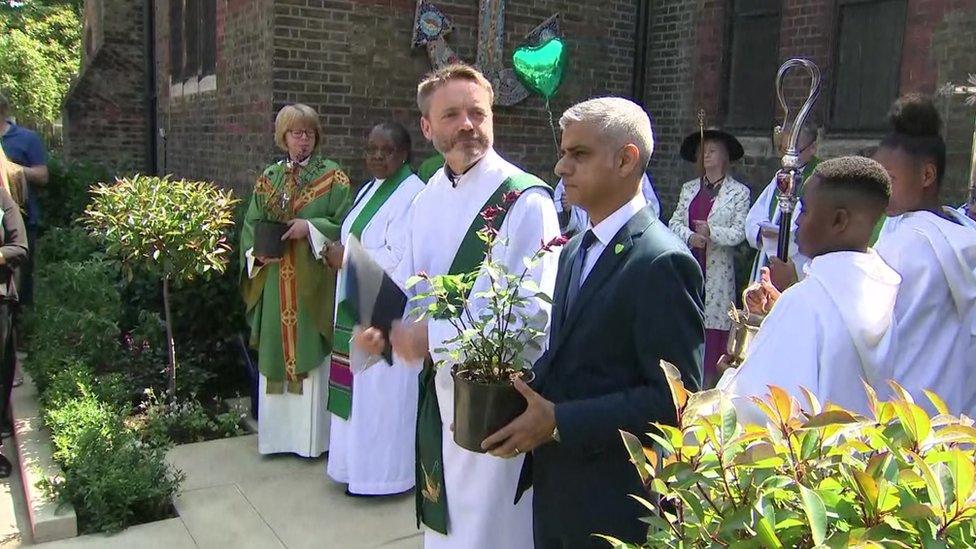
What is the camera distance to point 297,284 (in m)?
5.03

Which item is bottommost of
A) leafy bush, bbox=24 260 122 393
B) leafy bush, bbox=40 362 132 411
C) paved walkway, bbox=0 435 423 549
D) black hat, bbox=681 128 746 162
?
paved walkway, bbox=0 435 423 549

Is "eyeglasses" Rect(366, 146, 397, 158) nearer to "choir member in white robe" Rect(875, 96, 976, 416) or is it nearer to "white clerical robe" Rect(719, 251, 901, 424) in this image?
"choir member in white robe" Rect(875, 96, 976, 416)

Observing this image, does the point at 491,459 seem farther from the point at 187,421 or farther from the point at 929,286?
the point at 187,421

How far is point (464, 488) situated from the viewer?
2715 mm

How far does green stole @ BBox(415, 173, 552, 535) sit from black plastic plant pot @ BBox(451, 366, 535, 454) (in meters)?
0.68

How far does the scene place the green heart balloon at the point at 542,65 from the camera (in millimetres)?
7285

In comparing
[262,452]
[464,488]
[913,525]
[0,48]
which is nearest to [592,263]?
[464,488]

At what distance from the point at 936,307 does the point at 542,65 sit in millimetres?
5269

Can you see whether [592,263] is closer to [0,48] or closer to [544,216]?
[544,216]

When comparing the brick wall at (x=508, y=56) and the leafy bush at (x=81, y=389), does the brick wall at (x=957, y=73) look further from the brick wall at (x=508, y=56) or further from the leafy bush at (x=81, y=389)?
the leafy bush at (x=81, y=389)

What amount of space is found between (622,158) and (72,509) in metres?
3.47

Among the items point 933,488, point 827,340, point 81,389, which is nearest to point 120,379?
point 81,389

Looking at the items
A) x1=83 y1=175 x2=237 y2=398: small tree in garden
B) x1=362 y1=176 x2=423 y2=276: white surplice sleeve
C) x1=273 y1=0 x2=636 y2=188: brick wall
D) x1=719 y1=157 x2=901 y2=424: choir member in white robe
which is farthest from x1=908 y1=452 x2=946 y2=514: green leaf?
x1=273 y1=0 x2=636 y2=188: brick wall

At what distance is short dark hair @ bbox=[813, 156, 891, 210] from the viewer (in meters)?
2.07
